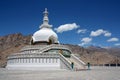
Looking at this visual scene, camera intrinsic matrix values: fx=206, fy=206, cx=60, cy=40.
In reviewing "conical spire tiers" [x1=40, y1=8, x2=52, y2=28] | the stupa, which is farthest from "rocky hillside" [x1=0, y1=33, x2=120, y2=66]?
the stupa

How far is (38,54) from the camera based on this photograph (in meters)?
41.3

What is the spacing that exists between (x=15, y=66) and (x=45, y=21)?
55.5 ft

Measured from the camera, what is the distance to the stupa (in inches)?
1588

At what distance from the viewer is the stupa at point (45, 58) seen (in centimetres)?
4034

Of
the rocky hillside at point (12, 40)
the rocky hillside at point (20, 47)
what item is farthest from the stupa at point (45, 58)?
the rocky hillside at point (12, 40)

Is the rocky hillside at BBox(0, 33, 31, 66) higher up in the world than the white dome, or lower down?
higher up

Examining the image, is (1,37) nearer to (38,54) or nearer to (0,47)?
(0,47)

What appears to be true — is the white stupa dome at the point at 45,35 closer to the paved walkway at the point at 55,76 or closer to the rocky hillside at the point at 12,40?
the paved walkway at the point at 55,76

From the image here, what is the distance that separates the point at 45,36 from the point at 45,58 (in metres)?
11.2

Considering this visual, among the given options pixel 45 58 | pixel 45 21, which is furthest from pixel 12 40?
pixel 45 58

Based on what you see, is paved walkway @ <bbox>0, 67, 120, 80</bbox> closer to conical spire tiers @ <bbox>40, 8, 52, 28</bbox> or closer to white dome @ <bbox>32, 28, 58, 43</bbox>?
white dome @ <bbox>32, 28, 58, 43</bbox>

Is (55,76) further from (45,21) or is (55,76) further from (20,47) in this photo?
(20,47)

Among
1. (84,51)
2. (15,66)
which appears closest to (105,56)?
(84,51)

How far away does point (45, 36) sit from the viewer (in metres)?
51.4
